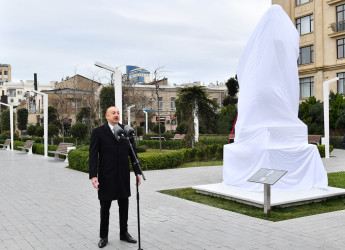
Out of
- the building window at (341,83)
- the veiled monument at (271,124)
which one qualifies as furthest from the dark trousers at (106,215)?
the building window at (341,83)

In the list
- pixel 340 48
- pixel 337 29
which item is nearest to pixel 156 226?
pixel 340 48

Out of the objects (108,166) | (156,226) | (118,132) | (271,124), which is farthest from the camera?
(271,124)

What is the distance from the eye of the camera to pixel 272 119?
8695 mm

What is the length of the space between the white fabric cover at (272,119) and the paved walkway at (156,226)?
1471mm

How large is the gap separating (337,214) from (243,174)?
2183 millimetres

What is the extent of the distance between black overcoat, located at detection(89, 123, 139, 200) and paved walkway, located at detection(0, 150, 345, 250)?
0.73m

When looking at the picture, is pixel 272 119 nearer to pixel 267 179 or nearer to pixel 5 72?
pixel 267 179

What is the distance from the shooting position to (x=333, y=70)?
109 ft

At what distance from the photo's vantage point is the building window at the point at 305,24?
1391 inches

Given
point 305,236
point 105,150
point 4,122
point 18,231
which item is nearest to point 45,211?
point 18,231

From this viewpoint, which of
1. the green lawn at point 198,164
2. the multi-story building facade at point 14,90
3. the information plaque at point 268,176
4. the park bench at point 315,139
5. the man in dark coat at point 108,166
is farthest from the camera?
the multi-story building facade at point 14,90

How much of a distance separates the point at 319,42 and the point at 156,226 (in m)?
32.2

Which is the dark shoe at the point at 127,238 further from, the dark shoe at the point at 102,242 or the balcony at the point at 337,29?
the balcony at the point at 337,29

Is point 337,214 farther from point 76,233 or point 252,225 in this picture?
point 76,233
